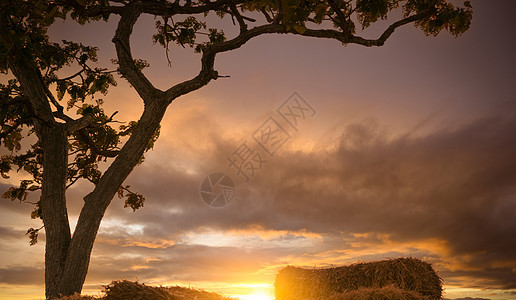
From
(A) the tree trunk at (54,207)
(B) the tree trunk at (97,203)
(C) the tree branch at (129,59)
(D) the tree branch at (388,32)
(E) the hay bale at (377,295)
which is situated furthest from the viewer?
(D) the tree branch at (388,32)

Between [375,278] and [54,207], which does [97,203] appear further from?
[375,278]

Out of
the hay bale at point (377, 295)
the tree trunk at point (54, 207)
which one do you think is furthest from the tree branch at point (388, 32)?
the tree trunk at point (54, 207)

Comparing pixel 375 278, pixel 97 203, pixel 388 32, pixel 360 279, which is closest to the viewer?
pixel 97 203

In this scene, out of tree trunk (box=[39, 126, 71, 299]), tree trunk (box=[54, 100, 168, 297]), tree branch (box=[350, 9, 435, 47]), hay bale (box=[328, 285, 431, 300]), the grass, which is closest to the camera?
hay bale (box=[328, 285, 431, 300])

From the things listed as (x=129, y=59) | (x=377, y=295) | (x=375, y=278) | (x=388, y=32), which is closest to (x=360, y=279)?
(x=375, y=278)

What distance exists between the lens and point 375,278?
9859mm

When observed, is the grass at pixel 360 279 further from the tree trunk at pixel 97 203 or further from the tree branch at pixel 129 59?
the tree branch at pixel 129 59

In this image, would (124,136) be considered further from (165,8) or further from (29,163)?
(165,8)

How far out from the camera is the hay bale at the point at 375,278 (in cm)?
980

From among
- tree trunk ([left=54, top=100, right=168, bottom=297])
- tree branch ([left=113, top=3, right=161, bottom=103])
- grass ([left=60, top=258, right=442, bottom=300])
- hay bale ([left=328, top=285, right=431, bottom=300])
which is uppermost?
tree branch ([left=113, top=3, right=161, bottom=103])

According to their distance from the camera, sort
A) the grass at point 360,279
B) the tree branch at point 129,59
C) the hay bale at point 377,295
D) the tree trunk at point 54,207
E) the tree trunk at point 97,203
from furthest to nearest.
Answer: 1. the tree branch at point 129,59
2. the grass at point 360,279
3. the tree trunk at point 54,207
4. the tree trunk at point 97,203
5. the hay bale at point 377,295

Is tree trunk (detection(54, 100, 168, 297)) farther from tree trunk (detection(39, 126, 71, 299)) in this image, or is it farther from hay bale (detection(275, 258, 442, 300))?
hay bale (detection(275, 258, 442, 300))

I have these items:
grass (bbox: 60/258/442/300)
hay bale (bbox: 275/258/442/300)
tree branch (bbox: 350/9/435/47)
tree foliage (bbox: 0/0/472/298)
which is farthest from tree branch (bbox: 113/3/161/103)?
hay bale (bbox: 275/258/442/300)

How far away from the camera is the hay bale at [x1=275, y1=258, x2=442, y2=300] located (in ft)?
32.2
